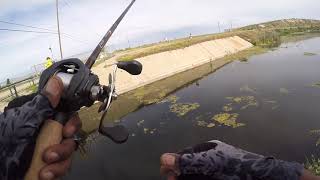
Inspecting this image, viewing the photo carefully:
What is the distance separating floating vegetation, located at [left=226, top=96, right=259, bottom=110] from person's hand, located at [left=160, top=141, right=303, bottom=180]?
1912 centimetres

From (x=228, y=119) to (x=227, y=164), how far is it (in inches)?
672

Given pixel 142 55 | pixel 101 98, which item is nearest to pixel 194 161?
pixel 101 98

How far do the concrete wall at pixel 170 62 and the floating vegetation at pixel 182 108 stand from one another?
9.04m

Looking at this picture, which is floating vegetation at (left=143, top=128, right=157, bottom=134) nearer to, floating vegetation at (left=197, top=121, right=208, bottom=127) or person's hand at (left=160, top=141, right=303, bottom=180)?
floating vegetation at (left=197, top=121, right=208, bottom=127)

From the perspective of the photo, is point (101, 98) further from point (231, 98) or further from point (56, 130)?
point (231, 98)

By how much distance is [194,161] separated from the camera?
2.13m

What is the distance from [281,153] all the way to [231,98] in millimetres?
10211

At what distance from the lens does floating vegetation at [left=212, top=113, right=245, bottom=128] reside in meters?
17.7

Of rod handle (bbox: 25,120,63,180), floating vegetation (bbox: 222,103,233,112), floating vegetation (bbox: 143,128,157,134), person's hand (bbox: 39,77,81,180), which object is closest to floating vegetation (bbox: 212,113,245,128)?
floating vegetation (bbox: 222,103,233,112)

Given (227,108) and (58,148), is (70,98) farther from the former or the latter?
(227,108)

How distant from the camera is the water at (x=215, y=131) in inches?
560

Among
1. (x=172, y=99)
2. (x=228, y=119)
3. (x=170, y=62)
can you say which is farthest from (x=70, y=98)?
(x=170, y=62)

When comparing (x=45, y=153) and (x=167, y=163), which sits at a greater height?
(x=45, y=153)

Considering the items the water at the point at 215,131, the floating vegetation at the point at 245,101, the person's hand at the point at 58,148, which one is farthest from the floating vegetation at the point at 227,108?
the person's hand at the point at 58,148
